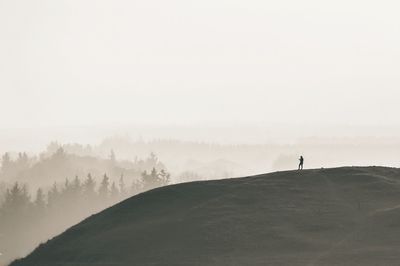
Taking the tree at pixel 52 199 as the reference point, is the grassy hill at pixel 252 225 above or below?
above

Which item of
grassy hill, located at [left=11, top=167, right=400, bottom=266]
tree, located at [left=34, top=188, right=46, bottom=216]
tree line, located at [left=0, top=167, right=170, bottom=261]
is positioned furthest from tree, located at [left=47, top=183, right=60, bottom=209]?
grassy hill, located at [left=11, top=167, right=400, bottom=266]

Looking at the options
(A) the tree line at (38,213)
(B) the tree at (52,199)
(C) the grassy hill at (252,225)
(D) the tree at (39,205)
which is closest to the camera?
(C) the grassy hill at (252,225)

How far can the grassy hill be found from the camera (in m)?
50.0

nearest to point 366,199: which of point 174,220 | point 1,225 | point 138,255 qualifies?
point 174,220

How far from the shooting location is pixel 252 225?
193ft

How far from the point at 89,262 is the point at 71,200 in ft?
426

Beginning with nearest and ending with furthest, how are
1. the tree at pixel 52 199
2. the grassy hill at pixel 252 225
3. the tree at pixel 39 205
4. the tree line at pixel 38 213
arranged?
the grassy hill at pixel 252 225 < the tree line at pixel 38 213 < the tree at pixel 39 205 < the tree at pixel 52 199

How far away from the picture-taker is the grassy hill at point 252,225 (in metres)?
50.0

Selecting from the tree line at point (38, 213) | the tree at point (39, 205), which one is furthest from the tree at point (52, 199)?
the tree at point (39, 205)

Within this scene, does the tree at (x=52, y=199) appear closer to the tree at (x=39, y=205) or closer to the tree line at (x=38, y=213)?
the tree line at (x=38, y=213)

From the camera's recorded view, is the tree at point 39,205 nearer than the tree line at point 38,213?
No

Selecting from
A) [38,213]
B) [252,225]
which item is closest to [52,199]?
[38,213]

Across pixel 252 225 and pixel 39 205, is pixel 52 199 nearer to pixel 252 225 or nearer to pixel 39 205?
pixel 39 205

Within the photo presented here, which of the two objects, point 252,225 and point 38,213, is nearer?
point 252,225
